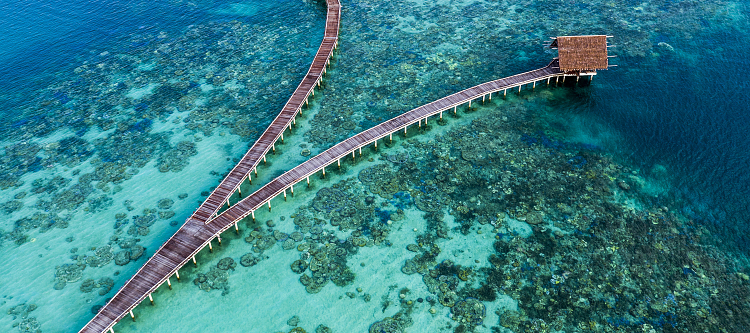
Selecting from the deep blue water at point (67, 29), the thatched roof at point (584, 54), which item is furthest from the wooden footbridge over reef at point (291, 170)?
the deep blue water at point (67, 29)

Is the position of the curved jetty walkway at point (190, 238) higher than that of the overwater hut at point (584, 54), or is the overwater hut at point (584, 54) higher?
the overwater hut at point (584, 54)

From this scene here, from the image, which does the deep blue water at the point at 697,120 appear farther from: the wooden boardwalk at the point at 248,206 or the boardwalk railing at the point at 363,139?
the wooden boardwalk at the point at 248,206

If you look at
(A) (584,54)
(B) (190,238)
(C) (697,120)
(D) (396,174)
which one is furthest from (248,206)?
(C) (697,120)

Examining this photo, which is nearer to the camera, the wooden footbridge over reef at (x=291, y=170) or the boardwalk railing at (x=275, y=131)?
the wooden footbridge over reef at (x=291, y=170)

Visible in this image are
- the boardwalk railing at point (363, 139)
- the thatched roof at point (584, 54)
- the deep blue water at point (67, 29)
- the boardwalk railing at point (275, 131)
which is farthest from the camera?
the deep blue water at point (67, 29)

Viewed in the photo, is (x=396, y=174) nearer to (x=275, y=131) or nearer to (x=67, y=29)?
(x=275, y=131)

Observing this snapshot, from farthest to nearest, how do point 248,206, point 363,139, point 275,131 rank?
point 275,131, point 363,139, point 248,206

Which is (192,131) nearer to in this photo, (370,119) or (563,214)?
(370,119)

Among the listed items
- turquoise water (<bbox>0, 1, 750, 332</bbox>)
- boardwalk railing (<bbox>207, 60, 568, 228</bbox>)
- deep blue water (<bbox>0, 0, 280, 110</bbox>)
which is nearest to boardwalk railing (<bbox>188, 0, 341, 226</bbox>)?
boardwalk railing (<bbox>207, 60, 568, 228</bbox>)
